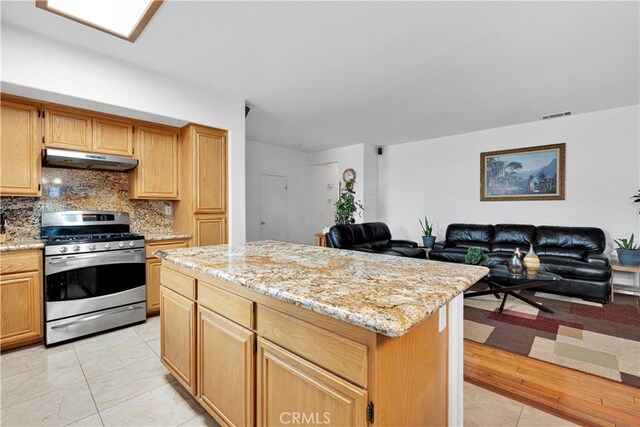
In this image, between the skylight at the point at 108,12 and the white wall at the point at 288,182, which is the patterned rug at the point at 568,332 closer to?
the skylight at the point at 108,12

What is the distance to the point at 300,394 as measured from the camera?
1.03 meters

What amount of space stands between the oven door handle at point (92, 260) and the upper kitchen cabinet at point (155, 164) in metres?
0.69

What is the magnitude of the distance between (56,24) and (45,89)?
1.62 feet

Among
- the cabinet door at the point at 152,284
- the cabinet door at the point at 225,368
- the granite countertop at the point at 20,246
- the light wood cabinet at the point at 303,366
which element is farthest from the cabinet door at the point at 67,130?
the cabinet door at the point at 225,368

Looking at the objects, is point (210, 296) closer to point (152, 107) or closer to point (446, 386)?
point (446, 386)

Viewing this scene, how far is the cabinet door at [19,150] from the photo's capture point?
7.93ft

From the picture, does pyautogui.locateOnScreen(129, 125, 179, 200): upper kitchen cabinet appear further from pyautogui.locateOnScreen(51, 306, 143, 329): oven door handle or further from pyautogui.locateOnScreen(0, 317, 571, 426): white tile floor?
pyautogui.locateOnScreen(0, 317, 571, 426): white tile floor

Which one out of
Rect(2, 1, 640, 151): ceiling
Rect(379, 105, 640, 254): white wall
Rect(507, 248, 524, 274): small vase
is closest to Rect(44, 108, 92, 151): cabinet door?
Rect(2, 1, 640, 151): ceiling

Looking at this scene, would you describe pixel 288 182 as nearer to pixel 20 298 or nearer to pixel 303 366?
pixel 20 298

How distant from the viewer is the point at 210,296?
1.47m

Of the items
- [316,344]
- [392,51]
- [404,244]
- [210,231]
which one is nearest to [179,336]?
[316,344]

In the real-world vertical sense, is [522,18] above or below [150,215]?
above

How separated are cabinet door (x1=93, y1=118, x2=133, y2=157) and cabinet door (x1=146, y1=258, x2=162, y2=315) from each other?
3.82 feet

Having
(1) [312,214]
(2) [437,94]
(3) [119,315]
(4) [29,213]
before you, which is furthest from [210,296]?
(1) [312,214]
